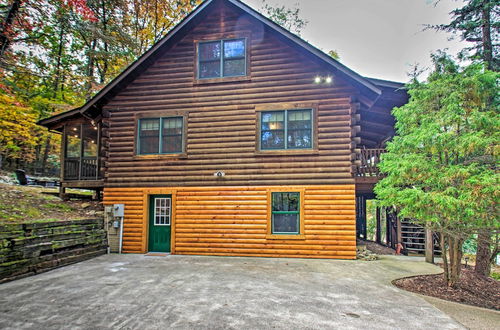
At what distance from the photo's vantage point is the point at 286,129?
29.0 feet

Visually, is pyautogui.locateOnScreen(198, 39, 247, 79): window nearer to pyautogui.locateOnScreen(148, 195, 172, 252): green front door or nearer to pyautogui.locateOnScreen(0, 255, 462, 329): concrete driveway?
pyautogui.locateOnScreen(148, 195, 172, 252): green front door

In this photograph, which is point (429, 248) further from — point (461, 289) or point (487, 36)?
point (487, 36)

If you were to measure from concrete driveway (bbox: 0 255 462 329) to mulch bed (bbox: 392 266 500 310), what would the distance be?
0.46 metres

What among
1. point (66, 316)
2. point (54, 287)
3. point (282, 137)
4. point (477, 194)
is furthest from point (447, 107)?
point (54, 287)

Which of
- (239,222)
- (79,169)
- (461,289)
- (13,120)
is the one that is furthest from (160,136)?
(13,120)

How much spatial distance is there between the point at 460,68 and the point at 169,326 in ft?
26.8

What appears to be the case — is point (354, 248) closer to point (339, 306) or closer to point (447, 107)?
point (339, 306)

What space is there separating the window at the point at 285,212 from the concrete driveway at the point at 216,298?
56.3 inches

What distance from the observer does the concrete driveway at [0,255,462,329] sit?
12.8 ft

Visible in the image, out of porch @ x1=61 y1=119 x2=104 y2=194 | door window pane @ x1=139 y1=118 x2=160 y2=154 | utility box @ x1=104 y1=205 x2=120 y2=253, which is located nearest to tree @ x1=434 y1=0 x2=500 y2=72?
door window pane @ x1=139 y1=118 x2=160 y2=154

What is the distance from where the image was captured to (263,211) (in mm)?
8648

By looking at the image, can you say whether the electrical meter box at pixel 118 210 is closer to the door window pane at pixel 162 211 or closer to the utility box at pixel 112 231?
the utility box at pixel 112 231

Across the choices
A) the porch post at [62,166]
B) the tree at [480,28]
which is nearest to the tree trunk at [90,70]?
the porch post at [62,166]

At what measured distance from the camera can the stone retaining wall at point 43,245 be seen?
19.1 ft
